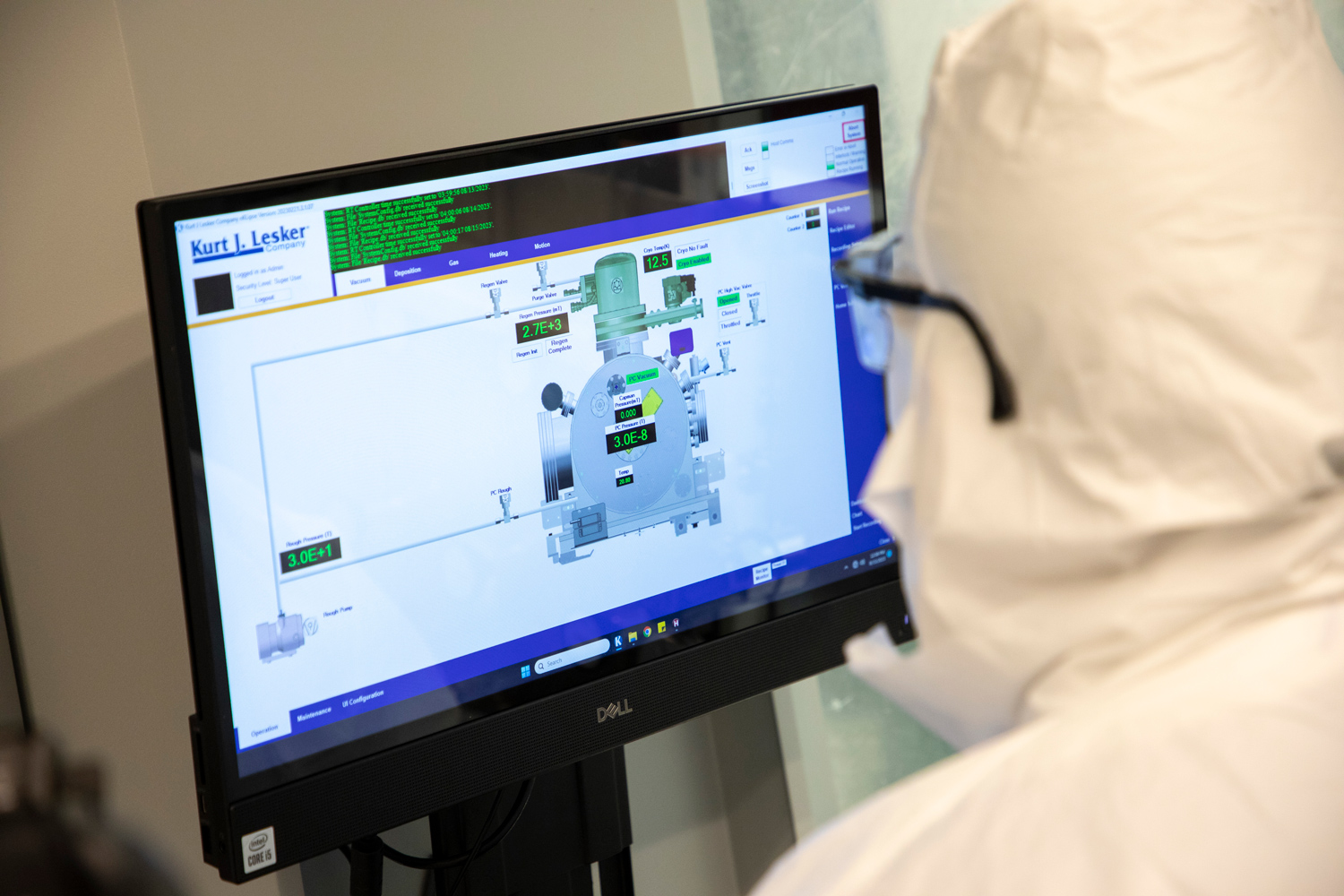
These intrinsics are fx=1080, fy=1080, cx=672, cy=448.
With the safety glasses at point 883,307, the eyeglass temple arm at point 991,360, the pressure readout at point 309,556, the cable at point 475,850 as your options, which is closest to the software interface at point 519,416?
the pressure readout at point 309,556

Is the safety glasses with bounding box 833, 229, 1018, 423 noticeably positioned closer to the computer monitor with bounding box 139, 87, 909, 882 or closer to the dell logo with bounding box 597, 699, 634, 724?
the computer monitor with bounding box 139, 87, 909, 882

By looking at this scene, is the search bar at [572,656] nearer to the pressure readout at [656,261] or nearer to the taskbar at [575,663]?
the taskbar at [575,663]

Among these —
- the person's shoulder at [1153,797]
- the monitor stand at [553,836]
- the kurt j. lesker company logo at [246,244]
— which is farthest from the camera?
the monitor stand at [553,836]

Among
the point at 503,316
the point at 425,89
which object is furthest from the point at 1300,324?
the point at 425,89

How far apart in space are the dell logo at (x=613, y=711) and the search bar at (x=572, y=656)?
0.15ft

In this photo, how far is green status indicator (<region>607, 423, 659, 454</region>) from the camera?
36.1 inches

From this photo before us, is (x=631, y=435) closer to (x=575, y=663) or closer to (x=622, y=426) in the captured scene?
(x=622, y=426)

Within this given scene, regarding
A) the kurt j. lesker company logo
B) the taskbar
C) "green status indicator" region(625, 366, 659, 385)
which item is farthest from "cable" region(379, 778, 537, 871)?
→ the kurt j. lesker company logo

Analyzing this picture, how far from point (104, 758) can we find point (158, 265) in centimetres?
46

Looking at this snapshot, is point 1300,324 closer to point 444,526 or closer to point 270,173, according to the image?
point 444,526

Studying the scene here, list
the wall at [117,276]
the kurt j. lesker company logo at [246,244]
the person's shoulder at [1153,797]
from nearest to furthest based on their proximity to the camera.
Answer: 1. the person's shoulder at [1153,797]
2. the kurt j. lesker company logo at [246,244]
3. the wall at [117,276]

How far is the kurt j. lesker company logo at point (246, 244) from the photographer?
0.74 metres

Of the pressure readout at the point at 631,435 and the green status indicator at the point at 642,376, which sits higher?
the green status indicator at the point at 642,376

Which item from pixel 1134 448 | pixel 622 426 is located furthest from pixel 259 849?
pixel 1134 448
